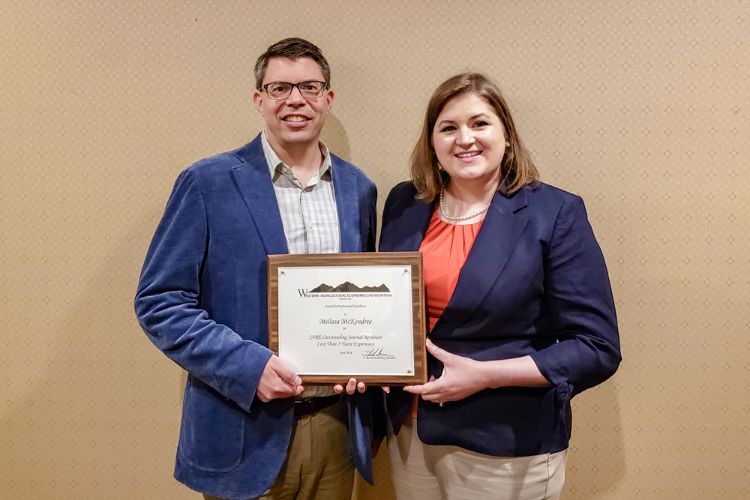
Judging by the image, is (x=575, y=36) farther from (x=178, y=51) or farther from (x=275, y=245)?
(x=178, y=51)

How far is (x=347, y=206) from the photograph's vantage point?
57.2 inches

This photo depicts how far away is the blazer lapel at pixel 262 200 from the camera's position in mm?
1324

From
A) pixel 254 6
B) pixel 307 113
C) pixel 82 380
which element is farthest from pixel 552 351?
pixel 82 380

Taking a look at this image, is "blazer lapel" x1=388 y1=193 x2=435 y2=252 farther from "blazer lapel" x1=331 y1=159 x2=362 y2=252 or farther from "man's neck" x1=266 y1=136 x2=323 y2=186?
"man's neck" x1=266 y1=136 x2=323 y2=186

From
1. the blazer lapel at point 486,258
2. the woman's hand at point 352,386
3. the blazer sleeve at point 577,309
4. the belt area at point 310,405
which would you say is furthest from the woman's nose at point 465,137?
the belt area at point 310,405

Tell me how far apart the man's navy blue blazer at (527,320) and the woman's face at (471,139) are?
102 mm

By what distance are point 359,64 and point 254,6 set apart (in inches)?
15.4

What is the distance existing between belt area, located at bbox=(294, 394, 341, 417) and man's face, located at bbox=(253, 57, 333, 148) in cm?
65

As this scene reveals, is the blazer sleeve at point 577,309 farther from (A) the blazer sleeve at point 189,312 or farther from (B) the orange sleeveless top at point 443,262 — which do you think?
(A) the blazer sleeve at point 189,312

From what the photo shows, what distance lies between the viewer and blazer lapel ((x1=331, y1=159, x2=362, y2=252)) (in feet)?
4.65

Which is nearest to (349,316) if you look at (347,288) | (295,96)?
(347,288)

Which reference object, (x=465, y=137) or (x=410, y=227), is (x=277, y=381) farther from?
(x=465, y=137)

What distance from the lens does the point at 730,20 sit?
66.4 inches
